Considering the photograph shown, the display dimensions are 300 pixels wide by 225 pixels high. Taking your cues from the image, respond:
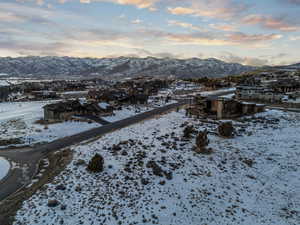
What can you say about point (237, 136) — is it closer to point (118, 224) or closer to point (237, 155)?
point (237, 155)

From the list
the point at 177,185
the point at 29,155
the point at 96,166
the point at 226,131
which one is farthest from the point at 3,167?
the point at 226,131

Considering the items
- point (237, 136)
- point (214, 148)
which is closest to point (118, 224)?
point (214, 148)

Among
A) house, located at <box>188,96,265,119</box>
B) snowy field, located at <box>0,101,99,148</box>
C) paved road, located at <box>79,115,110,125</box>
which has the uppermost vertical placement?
house, located at <box>188,96,265,119</box>

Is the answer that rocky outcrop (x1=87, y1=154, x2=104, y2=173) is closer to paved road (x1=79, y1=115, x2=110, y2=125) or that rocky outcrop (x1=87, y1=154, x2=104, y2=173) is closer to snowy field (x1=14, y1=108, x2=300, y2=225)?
snowy field (x1=14, y1=108, x2=300, y2=225)

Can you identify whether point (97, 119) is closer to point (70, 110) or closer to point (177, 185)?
point (70, 110)

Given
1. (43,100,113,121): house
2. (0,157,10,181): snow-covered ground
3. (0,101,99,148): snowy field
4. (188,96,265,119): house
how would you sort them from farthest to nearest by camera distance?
(43,100,113,121): house
(188,96,265,119): house
(0,101,99,148): snowy field
(0,157,10,181): snow-covered ground

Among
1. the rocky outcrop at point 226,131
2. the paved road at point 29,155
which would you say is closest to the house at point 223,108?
the rocky outcrop at point 226,131

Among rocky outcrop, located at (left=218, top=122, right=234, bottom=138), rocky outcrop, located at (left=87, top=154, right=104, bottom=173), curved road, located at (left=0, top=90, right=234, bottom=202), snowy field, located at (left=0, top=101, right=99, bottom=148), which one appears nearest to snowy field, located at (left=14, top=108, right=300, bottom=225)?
rocky outcrop, located at (left=87, top=154, right=104, bottom=173)
